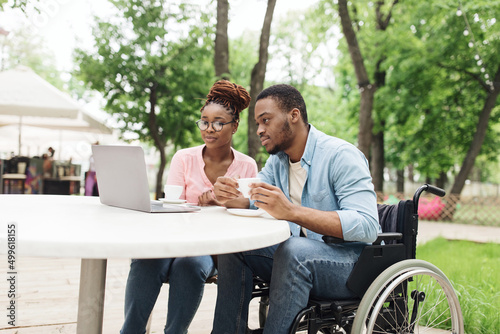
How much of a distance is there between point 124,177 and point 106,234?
19.3 inches

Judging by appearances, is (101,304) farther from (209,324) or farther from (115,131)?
(115,131)

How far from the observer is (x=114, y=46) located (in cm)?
878

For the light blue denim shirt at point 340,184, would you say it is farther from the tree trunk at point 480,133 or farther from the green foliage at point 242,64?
the green foliage at point 242,64

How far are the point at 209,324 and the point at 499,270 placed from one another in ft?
8.70

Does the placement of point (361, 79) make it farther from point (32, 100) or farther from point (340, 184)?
point (340, 184)

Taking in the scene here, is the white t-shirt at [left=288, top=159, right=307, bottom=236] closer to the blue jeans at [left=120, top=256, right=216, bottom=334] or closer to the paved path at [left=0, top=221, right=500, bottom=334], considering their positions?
the blue jeans at [left=120, top=256, right=216, bottom=334]

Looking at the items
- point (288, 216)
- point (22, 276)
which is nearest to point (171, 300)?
point (288, 216)

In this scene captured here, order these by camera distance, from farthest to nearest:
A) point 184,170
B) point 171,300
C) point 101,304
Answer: point 184,170
point 171,300
point 101,304

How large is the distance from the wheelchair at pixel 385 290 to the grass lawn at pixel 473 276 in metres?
1.03

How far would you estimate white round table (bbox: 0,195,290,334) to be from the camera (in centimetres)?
96

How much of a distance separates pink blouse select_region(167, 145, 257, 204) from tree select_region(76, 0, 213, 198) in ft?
20.6

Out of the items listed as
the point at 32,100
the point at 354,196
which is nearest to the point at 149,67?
the point at 32,100

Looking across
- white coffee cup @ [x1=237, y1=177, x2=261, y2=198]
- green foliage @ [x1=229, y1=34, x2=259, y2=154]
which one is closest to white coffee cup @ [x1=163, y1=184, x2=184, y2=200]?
white coffee cup @ [x1=237, y1=177, x2=261, y2=198]

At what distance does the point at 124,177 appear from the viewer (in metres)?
1.51
